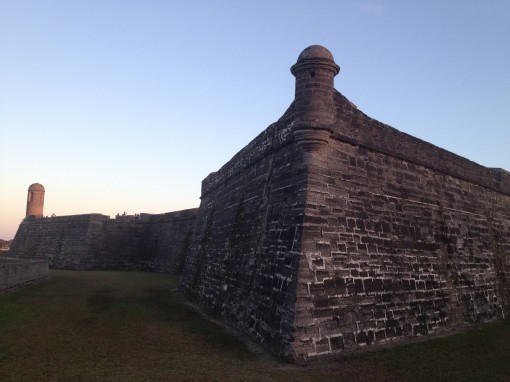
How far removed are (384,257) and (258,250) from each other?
2900mm

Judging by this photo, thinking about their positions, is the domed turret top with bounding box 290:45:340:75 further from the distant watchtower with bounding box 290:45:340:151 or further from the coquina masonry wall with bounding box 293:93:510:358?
the coquina masonry wall with bounding box 293:93:510:358

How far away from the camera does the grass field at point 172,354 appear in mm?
5352

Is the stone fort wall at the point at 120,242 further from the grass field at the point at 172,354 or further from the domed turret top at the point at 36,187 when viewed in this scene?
the grass field at the point at 172,354

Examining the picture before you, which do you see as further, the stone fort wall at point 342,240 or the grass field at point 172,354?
the stone fort wall at point 342,240

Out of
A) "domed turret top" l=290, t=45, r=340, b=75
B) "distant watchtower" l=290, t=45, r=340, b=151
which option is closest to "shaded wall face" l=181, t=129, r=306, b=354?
"distant watchtower" l=290, t=45, r=340, b=151

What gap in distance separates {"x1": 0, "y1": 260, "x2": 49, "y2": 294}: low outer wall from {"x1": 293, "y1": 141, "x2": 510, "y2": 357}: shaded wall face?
10.9 meters

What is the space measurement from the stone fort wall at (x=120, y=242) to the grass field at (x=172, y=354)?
46.1 ft

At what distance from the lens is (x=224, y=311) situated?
9.39 meters

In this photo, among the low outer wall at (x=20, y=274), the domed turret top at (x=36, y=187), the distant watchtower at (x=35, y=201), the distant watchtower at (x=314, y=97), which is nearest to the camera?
the distant watchtower at (x=314, y=97)

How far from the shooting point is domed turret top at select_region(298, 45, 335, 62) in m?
7.97

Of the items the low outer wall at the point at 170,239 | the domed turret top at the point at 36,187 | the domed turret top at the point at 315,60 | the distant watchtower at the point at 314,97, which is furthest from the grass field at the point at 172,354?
the domed turret top at the point at 36,187

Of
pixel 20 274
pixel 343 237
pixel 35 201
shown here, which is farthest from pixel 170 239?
pixel 343 237

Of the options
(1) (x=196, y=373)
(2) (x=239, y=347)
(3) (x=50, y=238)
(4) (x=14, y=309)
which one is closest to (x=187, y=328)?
(2) (x=239, y=347)

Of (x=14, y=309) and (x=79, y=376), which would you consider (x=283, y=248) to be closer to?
(x=79, y=376)
